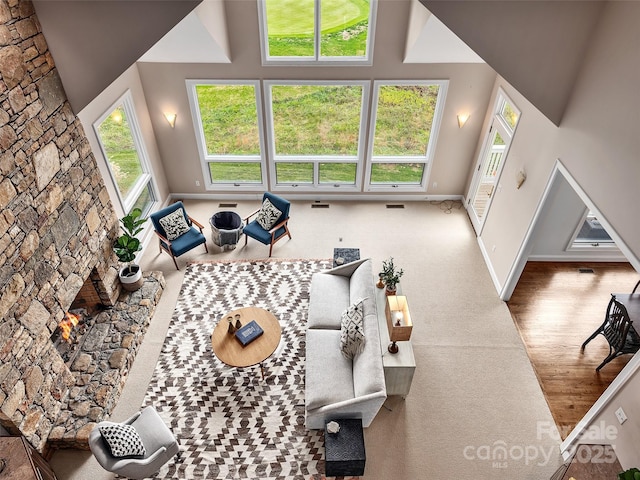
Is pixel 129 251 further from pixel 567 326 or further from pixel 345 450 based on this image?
pixel 567 326

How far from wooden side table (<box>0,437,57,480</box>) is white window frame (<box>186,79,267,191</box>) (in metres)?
5.26

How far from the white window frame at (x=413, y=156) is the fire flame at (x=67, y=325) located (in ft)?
17.5

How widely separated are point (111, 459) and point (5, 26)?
167 inches

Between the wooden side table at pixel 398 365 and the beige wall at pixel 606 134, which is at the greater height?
the beige wall at pixel 606 134

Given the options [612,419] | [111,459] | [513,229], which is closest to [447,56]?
[513,229]

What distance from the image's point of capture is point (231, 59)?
6.84 metres

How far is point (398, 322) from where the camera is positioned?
190 inches

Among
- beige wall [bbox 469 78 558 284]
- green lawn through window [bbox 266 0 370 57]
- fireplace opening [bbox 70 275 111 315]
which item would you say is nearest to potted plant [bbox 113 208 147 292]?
fireplace opening [bbox 70 275 111 315]

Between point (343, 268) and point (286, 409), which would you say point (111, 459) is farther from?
point (343, 268)

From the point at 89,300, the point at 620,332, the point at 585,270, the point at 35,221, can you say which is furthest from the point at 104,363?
the point at 585,270

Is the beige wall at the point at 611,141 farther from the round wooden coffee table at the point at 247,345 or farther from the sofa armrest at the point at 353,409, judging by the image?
the round wooden coffee table at the point at 247,345

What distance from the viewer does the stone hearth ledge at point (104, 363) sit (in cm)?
476

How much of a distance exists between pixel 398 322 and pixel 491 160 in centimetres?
409

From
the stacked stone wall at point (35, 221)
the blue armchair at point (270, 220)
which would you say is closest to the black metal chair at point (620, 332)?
the blue armchair at point (270, 220)
